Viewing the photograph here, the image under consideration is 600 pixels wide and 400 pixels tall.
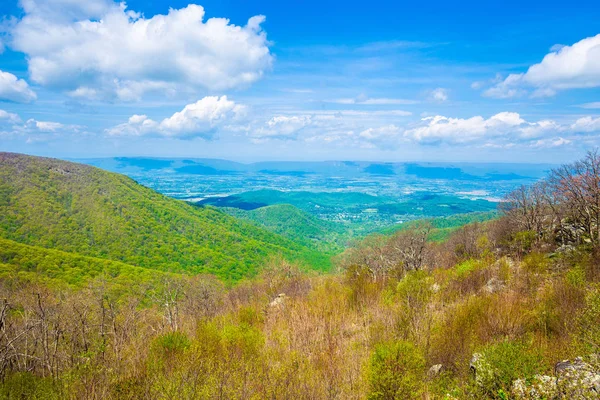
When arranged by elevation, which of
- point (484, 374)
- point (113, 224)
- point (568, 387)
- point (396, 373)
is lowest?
point (113, 224)

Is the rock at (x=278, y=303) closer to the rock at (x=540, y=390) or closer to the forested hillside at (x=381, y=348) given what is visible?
the forested hillside at (x=381, y=348)

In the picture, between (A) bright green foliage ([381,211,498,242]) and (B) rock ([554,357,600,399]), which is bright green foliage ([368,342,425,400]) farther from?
(A) bright green foliage ([381,211,498,242])

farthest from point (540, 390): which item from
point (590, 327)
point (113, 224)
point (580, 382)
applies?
point (113, 224)

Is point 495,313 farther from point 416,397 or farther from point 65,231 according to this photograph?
point 65,231

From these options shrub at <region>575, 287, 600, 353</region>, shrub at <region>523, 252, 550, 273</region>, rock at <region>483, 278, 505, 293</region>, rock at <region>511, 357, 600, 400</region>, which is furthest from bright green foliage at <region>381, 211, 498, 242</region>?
rock at <region>511, 357, 600, 400</region>

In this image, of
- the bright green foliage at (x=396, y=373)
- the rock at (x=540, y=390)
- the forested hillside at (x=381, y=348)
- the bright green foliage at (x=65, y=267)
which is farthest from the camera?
the bright green foliage at (x=65, y=267)

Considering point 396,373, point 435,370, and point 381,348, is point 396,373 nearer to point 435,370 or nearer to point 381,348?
point 381,348

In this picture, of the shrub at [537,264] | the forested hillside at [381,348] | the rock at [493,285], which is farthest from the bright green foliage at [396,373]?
the shrub at [537,264]
